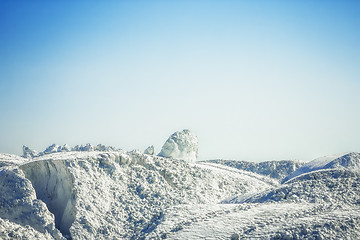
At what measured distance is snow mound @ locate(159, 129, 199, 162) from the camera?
27.3 meters

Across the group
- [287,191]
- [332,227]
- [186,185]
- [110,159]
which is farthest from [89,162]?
[332,227]

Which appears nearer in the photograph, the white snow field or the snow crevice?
the white snow field

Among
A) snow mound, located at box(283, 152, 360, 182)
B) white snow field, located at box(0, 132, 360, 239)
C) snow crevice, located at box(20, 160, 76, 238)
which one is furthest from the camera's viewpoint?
snow mound, located at box(283, 152, 360, 182)

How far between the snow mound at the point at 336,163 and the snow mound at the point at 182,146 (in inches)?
262

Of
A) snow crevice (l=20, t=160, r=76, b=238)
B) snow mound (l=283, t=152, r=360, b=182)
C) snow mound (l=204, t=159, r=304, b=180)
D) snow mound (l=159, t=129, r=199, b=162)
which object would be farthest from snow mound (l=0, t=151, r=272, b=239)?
snow mound (l=204, t=159, r=304, b=180)

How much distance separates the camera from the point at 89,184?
54.0ft

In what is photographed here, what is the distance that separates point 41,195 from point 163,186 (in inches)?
206

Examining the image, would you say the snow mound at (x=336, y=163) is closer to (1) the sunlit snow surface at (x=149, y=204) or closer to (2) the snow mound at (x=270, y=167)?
(2) the snow mound at (x=270, y=167)

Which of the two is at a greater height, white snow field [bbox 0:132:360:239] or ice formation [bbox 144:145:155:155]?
ice formation [bbox 144:145:155:155]

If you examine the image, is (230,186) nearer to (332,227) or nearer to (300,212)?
(300,212)

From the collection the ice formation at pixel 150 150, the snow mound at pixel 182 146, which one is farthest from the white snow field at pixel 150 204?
the ice formation at pixel 150 150

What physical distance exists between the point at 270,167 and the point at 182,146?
35.7ft

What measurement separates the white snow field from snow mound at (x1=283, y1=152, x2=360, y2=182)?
9.49 m

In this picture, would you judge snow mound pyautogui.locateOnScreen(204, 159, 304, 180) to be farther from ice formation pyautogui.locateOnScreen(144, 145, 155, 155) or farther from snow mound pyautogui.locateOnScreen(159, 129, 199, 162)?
ice formation pyautogui.locateOnScreen(144, 145, 155, 155)
